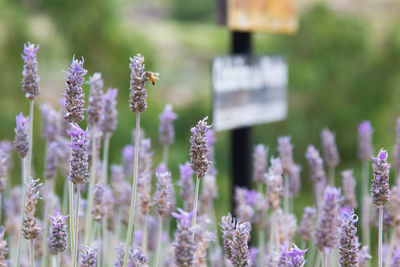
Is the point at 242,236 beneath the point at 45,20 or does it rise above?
beneath

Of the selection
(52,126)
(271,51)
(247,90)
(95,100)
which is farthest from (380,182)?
(271,51)

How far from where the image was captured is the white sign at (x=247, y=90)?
2439 millimetres

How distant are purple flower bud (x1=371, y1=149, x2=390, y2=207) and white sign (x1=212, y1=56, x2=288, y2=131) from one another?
1.34m

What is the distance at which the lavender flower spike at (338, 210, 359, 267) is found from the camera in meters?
1.04

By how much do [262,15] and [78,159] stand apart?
1.80 metres

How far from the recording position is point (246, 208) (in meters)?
1.50

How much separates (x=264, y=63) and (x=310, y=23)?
2050 millimetres

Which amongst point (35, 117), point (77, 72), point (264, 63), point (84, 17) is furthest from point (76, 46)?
→ point (77, 72)

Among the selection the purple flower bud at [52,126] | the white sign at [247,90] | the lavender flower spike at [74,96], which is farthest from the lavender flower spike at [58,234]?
the white sign at [247,90]

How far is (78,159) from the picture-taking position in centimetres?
101

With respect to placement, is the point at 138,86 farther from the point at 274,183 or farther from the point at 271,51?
the point at 271,51

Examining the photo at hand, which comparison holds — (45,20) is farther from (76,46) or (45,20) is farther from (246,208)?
(246,208)

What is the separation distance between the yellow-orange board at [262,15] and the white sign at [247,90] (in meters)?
0.14

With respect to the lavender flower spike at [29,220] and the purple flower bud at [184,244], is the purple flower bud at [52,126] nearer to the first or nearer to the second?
the lavender flower spike at [29,220]
